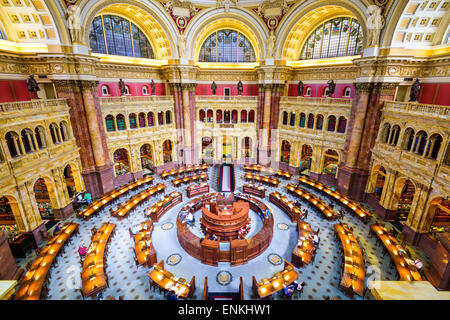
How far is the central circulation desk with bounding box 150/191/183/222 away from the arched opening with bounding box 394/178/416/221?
64.4 ft

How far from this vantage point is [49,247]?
14805 millimetres

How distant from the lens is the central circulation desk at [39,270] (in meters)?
11.5

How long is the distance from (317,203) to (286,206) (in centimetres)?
292

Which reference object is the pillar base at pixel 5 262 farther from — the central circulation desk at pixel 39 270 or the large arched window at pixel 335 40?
the large arched window at pixel 335 40

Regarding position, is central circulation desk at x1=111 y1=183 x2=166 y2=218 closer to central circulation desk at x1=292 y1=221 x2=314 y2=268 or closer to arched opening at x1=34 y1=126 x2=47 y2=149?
arched opening at x1=34 y1=126 x2=47 y2=149

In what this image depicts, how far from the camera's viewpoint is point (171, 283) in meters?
12.4

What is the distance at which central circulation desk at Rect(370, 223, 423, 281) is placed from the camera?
1261 cm

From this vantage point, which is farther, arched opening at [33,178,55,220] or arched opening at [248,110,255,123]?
arched opening at [248,110,255,123]

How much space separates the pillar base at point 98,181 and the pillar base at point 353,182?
2509 centimetres

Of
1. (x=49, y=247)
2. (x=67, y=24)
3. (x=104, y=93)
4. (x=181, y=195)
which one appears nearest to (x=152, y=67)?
(x=104, y=93)

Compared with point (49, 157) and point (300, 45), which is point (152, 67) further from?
point (300, 45)

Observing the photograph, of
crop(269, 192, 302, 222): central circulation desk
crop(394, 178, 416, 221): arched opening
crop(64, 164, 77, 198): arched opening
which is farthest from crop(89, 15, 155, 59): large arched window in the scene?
crop(394, 178, 416, 221): arched opening

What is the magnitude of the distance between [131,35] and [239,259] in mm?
27216

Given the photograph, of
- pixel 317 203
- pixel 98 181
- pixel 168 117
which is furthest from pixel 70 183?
pixel 317 203
